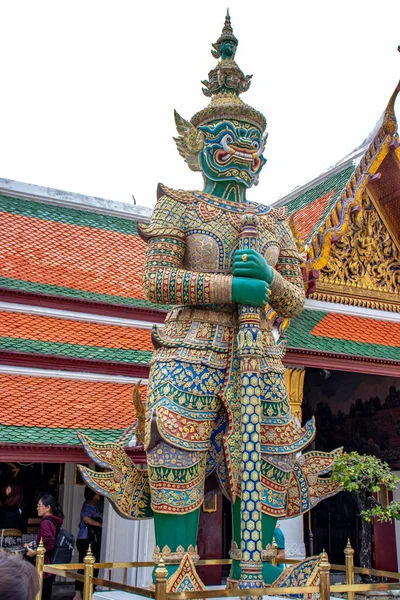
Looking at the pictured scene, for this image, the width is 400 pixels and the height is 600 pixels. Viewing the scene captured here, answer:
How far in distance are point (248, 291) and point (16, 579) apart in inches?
113

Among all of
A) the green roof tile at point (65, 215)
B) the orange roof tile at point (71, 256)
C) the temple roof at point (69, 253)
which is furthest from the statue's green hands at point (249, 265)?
the green roof tile at point (65, 215)

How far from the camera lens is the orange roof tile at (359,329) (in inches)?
308

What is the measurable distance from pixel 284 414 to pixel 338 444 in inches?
238

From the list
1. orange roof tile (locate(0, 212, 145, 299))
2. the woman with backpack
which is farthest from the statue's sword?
orange roof tile (locate(0, 212, 145, 299))

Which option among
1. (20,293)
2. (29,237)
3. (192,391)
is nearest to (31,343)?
(20,293)

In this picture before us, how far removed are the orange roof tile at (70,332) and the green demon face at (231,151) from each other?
3.33m

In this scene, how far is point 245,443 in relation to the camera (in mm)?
4051

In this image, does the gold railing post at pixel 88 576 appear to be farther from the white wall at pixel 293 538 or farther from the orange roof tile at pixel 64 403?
the white wall at pixel 293 538

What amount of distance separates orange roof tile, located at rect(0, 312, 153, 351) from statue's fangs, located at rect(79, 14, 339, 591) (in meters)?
3.12

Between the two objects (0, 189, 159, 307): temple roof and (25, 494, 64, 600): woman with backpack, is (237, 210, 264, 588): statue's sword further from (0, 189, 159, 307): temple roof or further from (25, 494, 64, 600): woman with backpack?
(0, 189, 159, 307): temple roof

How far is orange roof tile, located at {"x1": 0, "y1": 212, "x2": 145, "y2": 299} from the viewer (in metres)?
8.41

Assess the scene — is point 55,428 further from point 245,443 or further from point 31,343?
point 245,443

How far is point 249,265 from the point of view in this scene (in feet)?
14.1

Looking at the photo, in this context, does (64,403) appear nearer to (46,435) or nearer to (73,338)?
(46,435)
